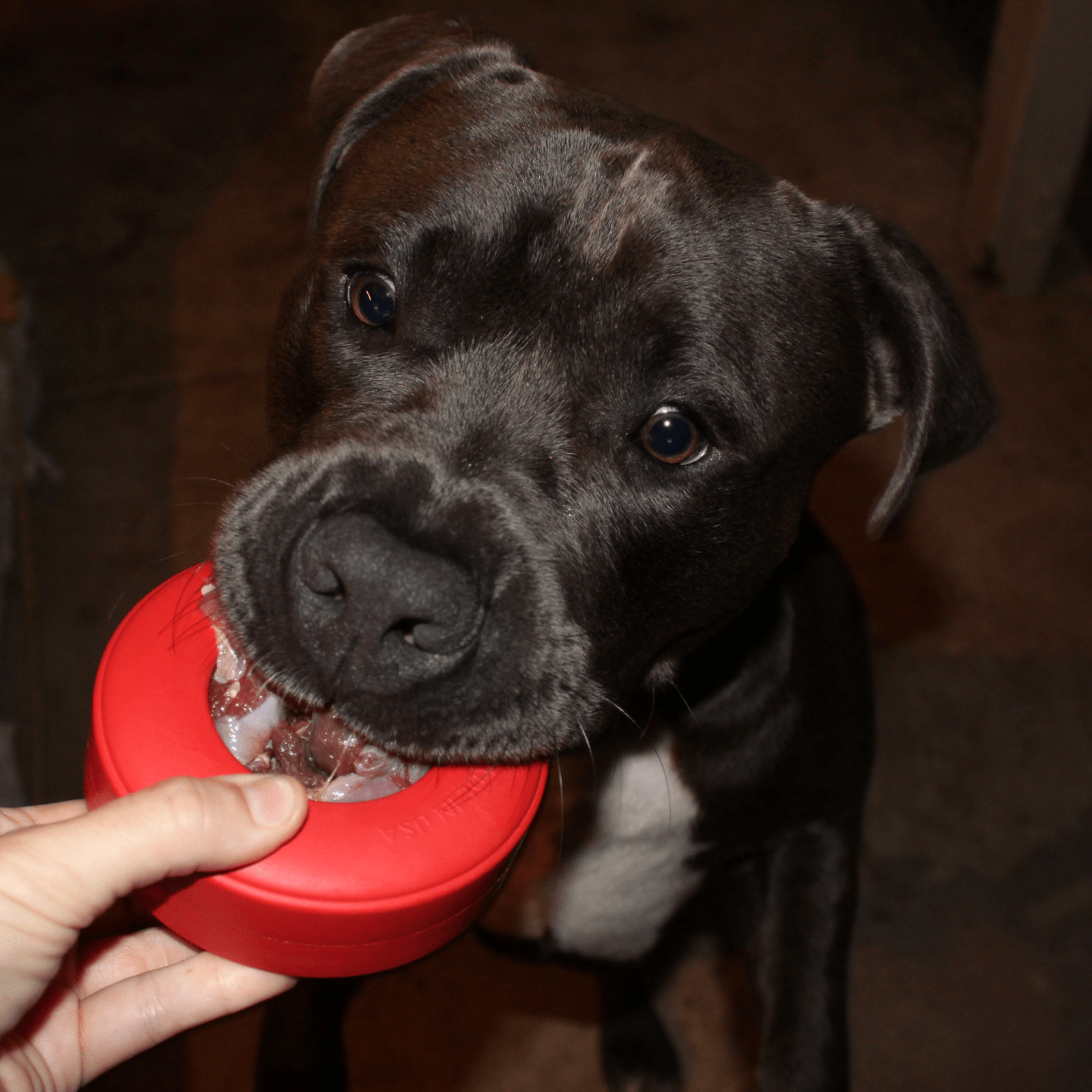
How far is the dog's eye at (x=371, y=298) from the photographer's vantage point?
1.86m

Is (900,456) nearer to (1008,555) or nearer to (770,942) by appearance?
(770,942)

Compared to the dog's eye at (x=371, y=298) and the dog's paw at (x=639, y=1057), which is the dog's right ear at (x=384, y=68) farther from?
the dog's paw at (x=639, y=1057)

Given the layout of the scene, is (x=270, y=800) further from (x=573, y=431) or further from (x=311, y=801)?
(x=573, y=431)

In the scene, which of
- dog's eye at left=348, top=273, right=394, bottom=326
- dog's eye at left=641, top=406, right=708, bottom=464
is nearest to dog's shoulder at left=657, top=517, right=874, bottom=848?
dog's eye at left=641, top=406, right=708, bottom=464

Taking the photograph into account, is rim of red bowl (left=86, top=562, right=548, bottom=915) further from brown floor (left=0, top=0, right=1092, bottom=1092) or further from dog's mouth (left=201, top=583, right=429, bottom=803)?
brown floor (left=0, top=0, right=1092, bottom=1092)

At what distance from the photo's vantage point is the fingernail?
1403 mm

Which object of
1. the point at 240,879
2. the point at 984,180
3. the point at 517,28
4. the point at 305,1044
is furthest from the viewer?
the point at 517,28

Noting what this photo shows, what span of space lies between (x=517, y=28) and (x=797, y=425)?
5.04 m

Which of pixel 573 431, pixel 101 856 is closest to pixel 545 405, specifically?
pixel 573 431

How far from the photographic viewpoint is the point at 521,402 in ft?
5.77

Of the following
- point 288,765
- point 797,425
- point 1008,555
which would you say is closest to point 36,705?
point 288,765

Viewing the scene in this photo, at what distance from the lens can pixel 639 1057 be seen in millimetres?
2965

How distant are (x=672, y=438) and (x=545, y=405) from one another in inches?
9.0

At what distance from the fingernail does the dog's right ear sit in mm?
1333
